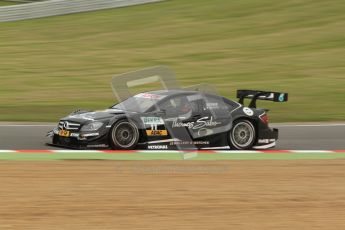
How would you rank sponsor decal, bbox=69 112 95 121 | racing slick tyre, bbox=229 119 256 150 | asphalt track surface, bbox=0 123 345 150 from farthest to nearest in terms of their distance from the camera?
1. asphalt track surface, bbox=0 123 345 150
2. racing slick tyre, bbox=229 119 256 150
3. sponsor decal, bbox=69 112 95 121

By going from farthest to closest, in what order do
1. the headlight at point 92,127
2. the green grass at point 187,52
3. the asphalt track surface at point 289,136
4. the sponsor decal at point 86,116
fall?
the green grass at point 187,52, the asphalt track surface at point 289,136, the sponsor decal at point 86,116, the headlight at point 92,127

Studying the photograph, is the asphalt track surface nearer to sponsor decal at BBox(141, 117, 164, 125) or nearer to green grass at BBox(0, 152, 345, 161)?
green grass at BBox(0, 152, 345, 161)

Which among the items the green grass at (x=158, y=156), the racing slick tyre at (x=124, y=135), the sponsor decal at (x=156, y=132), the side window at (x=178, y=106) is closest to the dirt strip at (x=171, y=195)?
the green grass at (x=158, y=156)

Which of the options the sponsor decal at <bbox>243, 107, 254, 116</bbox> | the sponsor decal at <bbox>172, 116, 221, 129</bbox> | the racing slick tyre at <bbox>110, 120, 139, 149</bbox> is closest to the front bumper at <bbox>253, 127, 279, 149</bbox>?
the sponsor decal at <bbox>243, 107, 254, 116</bbox>

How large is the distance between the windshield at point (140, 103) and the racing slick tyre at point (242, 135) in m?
1.42

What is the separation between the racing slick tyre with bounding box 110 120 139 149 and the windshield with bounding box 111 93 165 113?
0.42 metres

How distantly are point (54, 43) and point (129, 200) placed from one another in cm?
2127

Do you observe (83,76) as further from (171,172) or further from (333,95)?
(171,172)

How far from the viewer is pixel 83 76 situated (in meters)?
23.9

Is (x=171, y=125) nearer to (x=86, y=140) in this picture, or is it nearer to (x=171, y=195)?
(x=86, y=140)

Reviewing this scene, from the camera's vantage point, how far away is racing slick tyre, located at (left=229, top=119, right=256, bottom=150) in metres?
13.5

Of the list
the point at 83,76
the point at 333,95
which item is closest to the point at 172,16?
the point at 83,76

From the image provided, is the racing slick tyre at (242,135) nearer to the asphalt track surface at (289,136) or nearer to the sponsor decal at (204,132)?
the sponsor decal at (204,132)

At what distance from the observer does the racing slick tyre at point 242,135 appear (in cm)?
1352
